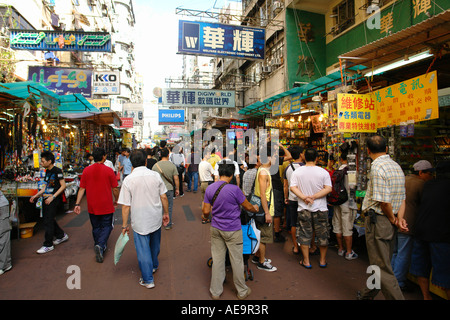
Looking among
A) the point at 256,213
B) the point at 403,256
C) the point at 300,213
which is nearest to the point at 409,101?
the point at 403,256

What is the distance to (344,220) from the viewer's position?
4.43 metres

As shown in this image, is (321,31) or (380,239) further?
(321,31)

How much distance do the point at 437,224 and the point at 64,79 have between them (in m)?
12.5

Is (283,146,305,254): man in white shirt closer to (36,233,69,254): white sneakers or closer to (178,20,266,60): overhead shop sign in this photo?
(36,233,69,254): white sneakers

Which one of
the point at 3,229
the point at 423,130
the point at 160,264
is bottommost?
the point at 160,264

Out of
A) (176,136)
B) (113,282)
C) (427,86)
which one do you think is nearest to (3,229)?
(113,282)

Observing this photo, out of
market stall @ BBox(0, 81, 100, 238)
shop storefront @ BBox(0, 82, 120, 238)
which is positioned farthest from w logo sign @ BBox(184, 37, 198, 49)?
market stall @ BBox(0, 81, 100, 238)

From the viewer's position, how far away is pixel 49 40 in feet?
31.2

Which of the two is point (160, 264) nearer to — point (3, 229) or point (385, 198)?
point (3, 229)

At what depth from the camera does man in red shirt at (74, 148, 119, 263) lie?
4.36 m

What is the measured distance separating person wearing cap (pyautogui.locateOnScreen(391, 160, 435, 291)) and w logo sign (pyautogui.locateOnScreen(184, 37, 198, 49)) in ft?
30.1

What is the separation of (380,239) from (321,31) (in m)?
10.5

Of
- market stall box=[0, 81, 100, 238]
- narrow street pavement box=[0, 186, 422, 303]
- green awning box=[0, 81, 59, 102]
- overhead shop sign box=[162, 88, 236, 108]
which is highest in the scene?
overhead shop sign box=[162, 88, 236, 108]

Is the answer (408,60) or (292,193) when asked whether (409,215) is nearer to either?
(292,193)
